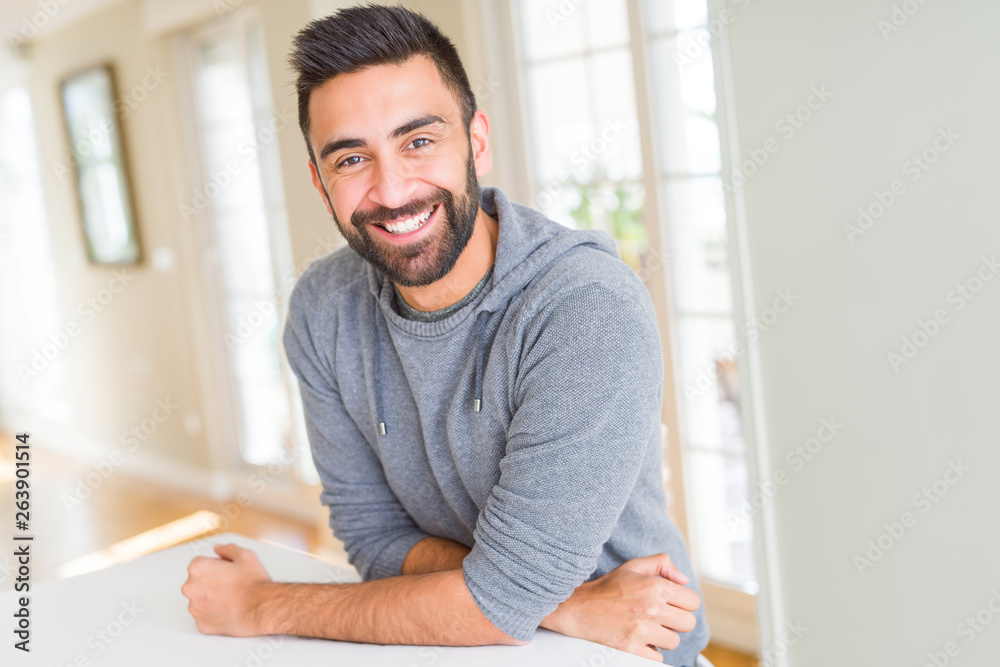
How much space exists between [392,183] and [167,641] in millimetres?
675

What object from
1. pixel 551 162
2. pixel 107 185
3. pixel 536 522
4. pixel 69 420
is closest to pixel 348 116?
pixel 536 522

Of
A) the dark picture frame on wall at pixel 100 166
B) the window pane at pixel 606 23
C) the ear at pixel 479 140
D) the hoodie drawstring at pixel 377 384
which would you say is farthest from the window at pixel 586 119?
the dark picture frame on wall at pixel 100 166

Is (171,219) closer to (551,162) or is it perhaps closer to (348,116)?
(551,162)

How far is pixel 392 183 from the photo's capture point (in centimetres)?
123

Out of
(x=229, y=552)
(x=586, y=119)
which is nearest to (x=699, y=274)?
(x=586, y=119)

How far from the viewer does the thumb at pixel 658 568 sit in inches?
46.3

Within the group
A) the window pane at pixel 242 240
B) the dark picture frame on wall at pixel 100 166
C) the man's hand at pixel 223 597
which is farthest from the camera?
the dark picture frame on wall at pixel 100 166

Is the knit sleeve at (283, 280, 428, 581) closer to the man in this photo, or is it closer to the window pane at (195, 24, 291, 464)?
the man

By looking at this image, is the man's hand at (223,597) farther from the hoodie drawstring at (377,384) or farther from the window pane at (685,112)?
the window pane at (685,112)

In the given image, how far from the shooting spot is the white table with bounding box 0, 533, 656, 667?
1.04 metres

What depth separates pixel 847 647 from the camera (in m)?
1.57

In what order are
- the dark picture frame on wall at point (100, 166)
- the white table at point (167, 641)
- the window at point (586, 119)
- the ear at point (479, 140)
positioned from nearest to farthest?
the white table at point (167, 641)
the ear at point (479, 140)
the window at point (586, 119)
the dark picture frame on wall at point (100, 166)

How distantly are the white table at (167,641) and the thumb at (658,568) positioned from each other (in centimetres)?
16

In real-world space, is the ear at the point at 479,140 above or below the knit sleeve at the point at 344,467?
above
